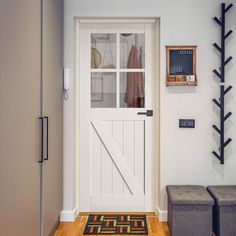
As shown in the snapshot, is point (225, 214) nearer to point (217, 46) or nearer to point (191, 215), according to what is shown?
point (191, 215)

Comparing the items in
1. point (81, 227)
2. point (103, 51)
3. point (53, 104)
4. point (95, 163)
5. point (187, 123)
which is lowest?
point (81, 227)

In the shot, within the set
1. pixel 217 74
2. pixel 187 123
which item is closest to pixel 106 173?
pixel 187 123

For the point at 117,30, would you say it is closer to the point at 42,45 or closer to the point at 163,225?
the point at 42,45

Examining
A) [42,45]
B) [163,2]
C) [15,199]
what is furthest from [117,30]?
[15,199]

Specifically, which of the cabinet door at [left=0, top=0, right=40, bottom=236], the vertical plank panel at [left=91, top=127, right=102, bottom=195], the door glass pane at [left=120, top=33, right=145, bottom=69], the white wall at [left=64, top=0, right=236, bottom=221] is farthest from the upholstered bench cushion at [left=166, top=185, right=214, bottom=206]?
the door glass pane at [left=120, top=33, right=145, bottom=69]

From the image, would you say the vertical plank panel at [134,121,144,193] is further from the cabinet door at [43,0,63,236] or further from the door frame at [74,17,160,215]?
the cabinet door at [43,0,63,236]

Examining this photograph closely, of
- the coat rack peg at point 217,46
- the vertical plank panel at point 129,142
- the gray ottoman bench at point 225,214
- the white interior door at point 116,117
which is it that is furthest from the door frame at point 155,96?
the gray ottoman bench at point 225,214

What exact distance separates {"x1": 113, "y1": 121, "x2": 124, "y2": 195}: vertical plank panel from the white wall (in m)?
0.46

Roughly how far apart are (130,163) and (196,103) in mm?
948

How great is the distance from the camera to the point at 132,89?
3.95 m

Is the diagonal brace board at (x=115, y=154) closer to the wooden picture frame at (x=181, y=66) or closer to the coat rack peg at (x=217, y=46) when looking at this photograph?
the wooden picture frame at (x=181, y=66)

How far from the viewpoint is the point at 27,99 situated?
2.35m

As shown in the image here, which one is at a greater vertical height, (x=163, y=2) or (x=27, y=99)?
(x=163, y=2)

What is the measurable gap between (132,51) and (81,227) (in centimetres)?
187
